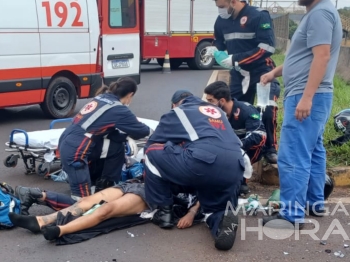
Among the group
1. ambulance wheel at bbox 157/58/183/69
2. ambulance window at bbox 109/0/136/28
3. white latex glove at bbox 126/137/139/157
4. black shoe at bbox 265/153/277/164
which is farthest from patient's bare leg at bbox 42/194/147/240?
ambulance wheel at bbox 157/58/183/69

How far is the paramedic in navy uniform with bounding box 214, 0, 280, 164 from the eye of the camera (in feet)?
19.2

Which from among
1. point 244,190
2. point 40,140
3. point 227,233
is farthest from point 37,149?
point 227,233

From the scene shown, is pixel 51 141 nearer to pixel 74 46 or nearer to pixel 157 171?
pixel 157 171

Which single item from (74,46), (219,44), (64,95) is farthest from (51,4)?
(219,44)

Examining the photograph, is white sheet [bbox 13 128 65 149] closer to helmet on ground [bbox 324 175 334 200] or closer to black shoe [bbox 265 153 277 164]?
black shoe [bbox 265 153 277 164]

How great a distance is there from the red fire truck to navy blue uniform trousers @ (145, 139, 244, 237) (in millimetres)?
4517

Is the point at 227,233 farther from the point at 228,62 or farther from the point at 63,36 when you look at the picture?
the point at 63,36

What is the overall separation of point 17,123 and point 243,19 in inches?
178

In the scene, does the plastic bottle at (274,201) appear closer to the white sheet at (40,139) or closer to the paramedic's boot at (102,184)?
the paramedic's boot at (102,184)

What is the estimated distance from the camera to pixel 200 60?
19625 mm

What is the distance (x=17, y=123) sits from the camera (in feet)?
29.9

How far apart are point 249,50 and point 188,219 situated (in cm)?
218

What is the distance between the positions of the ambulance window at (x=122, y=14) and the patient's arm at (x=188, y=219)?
223 inches

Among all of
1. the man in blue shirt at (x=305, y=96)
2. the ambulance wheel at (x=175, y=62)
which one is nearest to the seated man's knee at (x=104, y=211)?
the man in blue shirt at (x=305, y=96)
